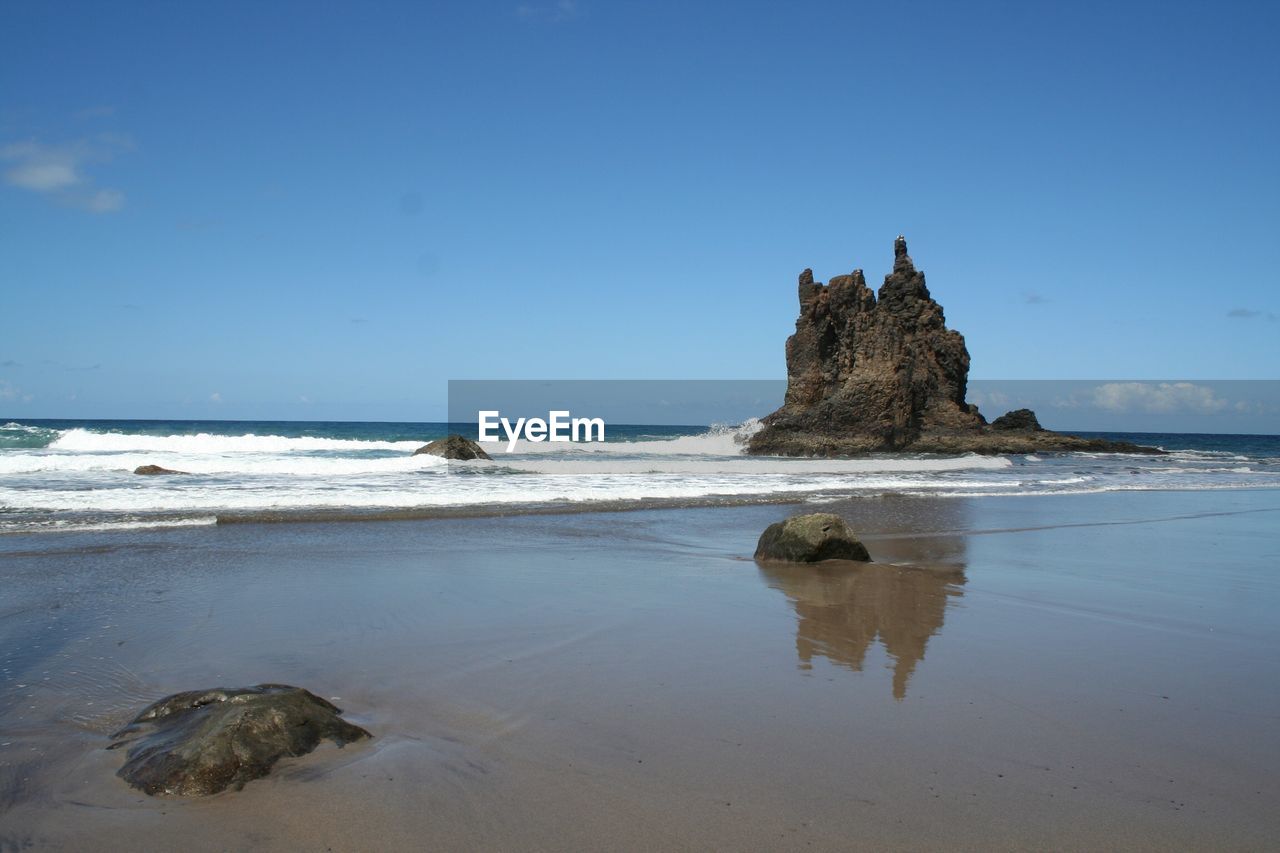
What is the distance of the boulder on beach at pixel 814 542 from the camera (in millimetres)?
8773

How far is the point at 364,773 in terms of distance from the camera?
3324 mm

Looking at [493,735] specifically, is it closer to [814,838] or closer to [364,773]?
[364,773]

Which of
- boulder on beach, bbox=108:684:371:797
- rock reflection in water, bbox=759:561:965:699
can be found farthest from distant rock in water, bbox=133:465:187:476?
boulder on beach, bbox=108:684:371:797

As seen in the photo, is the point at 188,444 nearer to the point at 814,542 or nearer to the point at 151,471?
the point at 151,471

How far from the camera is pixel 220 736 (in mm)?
3307

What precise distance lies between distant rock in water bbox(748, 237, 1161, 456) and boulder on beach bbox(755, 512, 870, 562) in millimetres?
30720

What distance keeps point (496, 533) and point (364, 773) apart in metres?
7.55

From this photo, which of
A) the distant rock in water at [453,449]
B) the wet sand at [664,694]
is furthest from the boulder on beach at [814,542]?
the distant rock in water at [453,449]

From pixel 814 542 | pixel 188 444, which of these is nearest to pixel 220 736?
pixel 814 542

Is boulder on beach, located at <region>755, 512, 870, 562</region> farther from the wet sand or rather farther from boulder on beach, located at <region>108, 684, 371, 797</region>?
boulder on beach, located at <region>108, 684, 371, 797</region>

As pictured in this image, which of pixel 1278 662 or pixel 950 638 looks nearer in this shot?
pixel 1278 662

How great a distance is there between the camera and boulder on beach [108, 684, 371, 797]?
125 inches

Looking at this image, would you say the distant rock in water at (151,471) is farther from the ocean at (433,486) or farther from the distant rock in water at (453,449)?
the distant rock in water at (453,449)

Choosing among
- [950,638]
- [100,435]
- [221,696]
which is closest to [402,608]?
[221,696]
